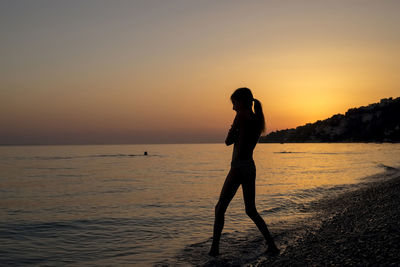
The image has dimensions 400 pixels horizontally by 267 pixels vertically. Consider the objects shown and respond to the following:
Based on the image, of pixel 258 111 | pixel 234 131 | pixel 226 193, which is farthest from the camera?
pixel 226 193

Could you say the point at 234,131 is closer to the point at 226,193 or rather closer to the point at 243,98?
the point at 243,98

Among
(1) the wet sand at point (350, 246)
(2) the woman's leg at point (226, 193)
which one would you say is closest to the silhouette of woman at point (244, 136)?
(2) the woman's leg at point (226, 193)

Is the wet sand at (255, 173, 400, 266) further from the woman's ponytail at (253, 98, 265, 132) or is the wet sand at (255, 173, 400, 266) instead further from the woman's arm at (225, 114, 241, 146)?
the woman's ponytail at (253, 98, 265, 132)

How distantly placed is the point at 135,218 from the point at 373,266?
9.00 meters

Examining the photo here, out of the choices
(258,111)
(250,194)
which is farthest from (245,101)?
(250,194)

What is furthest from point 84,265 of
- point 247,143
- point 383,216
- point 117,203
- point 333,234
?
point 117,203

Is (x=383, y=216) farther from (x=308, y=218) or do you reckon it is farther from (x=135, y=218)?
(x=135, y=218)

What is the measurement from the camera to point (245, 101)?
573 centimetres

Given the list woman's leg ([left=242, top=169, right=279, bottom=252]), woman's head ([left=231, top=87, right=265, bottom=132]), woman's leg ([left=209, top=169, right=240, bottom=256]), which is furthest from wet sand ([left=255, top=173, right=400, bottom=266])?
woman's head ([left=231, top=87, right=265, bottom=132])

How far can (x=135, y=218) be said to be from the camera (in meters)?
12.2

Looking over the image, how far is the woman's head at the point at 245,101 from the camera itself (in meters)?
5.73

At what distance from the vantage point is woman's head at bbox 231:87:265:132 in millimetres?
5727

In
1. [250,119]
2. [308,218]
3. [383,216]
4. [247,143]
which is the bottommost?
[308,218]

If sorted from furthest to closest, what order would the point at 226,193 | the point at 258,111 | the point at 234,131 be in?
1. the point at 226,193
2. the point at 258,111
3. the point at 234,131
